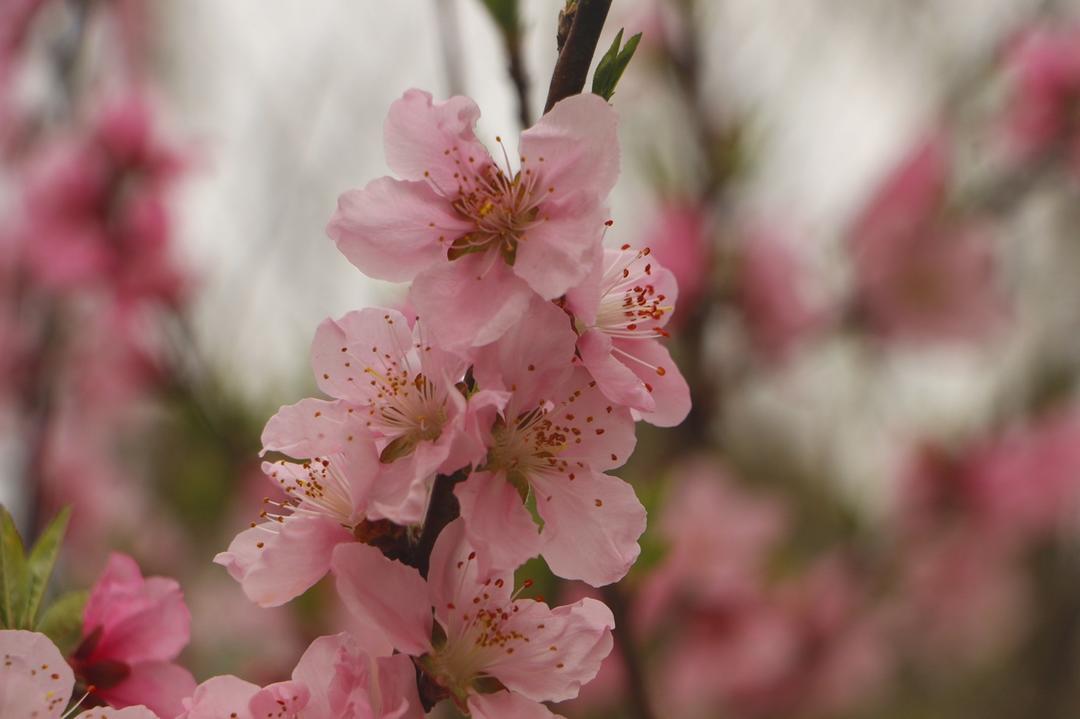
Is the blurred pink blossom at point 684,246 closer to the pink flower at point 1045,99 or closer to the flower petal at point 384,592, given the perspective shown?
the pink flower at point 1045,99

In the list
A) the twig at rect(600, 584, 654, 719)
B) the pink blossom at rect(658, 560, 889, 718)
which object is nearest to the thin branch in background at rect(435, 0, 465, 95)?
the twig at rect(600, 584, 654, 719)

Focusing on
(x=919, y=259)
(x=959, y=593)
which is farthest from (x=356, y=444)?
(x=959, y=593)

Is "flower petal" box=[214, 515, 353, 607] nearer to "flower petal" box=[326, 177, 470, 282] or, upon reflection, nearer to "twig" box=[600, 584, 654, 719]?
"flower petal" box=[326, 177, 470, 282]

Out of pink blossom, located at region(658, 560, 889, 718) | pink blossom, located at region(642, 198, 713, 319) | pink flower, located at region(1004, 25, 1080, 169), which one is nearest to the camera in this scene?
pink blossom, located at region(642, 198, 713, 319)

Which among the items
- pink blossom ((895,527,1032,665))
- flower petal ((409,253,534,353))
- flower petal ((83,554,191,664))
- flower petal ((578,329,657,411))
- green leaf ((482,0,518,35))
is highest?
green leaf ((482,0,518,35))

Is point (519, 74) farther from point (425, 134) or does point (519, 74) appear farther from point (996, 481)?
point (996, 481)

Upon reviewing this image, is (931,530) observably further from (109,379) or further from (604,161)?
(604,161)

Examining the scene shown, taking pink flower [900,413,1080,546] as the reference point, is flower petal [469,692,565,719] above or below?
above

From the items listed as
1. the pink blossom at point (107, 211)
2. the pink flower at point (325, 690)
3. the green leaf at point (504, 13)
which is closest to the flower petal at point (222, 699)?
the pink flower at point (325, 690)
